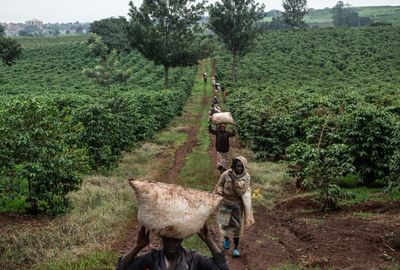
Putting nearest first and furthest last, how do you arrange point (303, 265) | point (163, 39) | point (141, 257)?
point (141, 257) < point (303, 265) < point (163, 39)

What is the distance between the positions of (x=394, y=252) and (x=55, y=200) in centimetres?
720

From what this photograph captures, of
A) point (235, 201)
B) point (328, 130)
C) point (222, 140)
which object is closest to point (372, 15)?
point (328, 130)

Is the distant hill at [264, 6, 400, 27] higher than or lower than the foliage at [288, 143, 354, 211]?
higher

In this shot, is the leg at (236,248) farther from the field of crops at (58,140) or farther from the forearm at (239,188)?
the field of crops at (58,140)

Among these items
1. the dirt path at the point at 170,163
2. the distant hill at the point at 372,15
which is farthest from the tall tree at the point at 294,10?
the dirt path at the point at 170,163

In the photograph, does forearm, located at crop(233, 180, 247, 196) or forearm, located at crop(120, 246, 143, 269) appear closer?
forearm, located at crop(120, 246, 143, 269)

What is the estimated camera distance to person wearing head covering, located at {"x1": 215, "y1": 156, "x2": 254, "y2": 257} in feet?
27.5

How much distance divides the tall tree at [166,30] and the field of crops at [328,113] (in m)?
5.97

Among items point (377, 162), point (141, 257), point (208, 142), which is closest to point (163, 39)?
point (208, 142)

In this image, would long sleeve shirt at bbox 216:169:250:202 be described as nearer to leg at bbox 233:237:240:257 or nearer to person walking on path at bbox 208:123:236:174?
leg at bbox 233:237:240:257

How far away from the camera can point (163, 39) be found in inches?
1645

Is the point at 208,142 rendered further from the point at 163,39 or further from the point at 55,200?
the point at 163,39

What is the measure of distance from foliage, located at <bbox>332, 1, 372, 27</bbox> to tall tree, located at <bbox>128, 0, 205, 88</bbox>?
320 feet

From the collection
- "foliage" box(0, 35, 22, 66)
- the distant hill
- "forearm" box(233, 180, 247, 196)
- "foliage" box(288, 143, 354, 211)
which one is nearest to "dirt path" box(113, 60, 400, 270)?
"foliage" box(288, 143, 354, 211)
